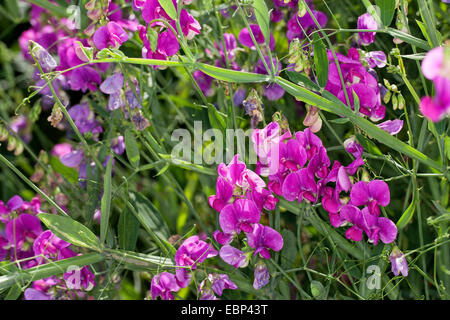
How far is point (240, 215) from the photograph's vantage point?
3.22 ft

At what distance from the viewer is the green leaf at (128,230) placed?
43.8 inches

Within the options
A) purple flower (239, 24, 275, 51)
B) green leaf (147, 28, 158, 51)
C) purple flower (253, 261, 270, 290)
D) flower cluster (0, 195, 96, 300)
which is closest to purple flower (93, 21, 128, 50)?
green leaf (147, 28, 158, 51)

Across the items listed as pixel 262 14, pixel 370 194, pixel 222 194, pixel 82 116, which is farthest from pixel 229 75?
pixel 82 116

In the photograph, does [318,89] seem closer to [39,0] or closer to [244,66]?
[244,66]

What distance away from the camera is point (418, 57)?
88cm

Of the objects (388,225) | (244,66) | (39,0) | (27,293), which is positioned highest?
(39,0)

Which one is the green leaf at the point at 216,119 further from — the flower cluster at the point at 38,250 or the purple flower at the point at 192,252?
the flower cluster at the point at 38,250

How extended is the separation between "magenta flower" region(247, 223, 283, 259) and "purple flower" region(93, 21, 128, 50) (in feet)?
1.40

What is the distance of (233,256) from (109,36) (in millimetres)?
473

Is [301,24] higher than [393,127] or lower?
higher

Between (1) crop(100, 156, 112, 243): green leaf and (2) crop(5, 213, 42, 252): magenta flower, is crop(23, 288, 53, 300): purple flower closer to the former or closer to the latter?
(2) crop(5, 213, 42, 252): magenta flower

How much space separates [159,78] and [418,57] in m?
0.85

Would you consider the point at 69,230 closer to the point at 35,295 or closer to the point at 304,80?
the point at 35,295

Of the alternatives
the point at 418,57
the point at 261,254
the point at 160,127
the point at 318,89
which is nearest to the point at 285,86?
the point at 318,89
